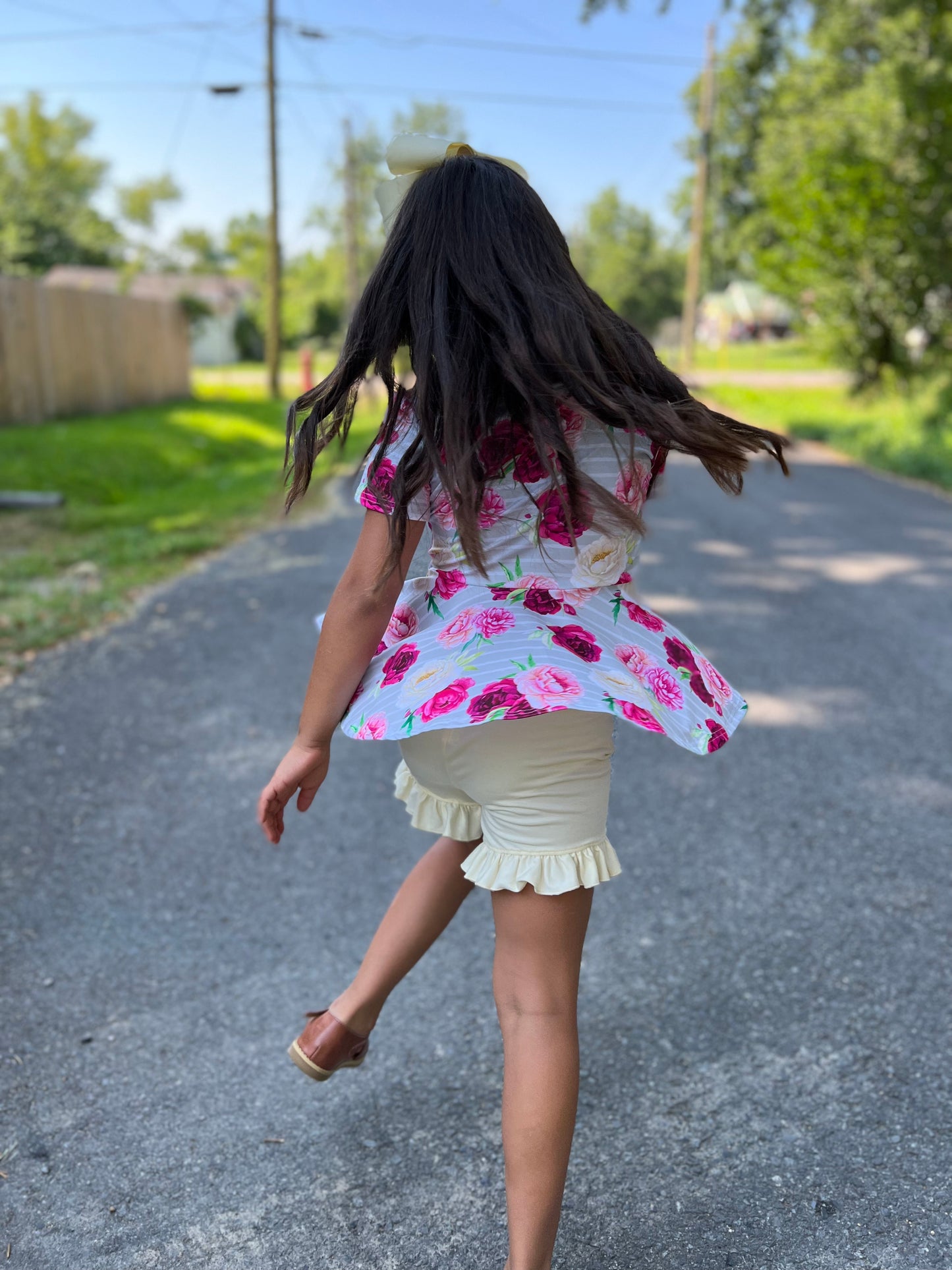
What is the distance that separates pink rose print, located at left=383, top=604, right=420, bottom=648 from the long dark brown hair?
176 mm

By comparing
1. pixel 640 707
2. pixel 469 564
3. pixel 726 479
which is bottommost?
pixel 640 707

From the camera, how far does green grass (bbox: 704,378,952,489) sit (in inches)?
458

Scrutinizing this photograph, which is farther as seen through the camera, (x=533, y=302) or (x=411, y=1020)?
(x=411, y=1020)

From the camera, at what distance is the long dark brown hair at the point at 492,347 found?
1.47 meters

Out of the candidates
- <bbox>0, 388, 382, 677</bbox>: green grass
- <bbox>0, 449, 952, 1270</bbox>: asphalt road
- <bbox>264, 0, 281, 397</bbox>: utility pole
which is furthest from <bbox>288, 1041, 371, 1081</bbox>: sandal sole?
<bbox>264, 0, 281, 397</bbox>: utility pole

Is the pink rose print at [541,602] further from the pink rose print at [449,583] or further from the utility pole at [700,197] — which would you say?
the utility pole at [700,197]

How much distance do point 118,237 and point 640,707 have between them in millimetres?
54848

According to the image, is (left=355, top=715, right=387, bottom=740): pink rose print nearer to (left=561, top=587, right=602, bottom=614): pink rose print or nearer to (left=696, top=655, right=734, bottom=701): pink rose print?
(left=561, top=587, right=602, bottom=614): pink rose print

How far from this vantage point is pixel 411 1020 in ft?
7.88

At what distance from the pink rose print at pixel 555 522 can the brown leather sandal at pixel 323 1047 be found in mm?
1019

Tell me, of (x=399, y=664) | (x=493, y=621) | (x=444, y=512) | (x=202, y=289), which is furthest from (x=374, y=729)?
(x=202, y=289)

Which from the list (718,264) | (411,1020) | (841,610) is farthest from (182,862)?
(718,264)

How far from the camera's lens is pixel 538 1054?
1.55 m

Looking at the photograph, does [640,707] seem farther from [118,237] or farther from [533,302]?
[118,237]
